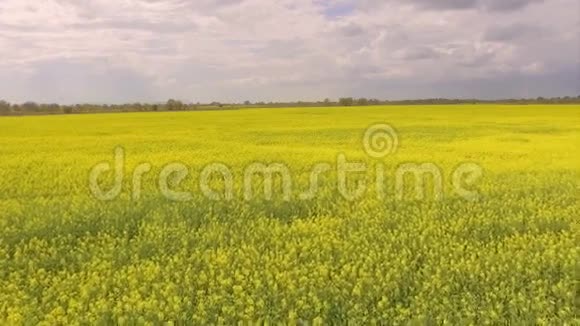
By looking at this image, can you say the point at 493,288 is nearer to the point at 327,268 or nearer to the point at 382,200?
the point at 327,268

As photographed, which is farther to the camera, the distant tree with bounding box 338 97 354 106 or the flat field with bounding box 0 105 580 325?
the distant tree with bounding box 338 97 354 106

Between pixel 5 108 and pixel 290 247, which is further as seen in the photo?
pixel 5 108

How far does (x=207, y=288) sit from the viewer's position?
17.7 ft

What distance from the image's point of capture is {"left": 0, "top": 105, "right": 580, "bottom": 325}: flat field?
192 inches

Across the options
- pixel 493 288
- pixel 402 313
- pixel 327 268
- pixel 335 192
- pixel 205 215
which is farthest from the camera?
pixel 335 192

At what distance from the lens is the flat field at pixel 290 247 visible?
4.88 m

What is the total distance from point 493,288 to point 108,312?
11.3 ft

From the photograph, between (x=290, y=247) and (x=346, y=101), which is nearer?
(x=290, y=247)

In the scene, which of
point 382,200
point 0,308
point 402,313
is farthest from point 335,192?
point 0,308

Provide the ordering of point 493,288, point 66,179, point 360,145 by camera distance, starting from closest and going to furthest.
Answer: point 493,288
point 66,179
point 360,145

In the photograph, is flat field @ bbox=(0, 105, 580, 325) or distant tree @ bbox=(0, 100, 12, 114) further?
distant tree @ bbox=(0, 100, 12, 114)

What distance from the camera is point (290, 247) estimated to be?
646 centimetres

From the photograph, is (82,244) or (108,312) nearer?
(108,312)

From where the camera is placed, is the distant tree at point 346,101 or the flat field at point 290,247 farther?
the distant tree at point 346,101
